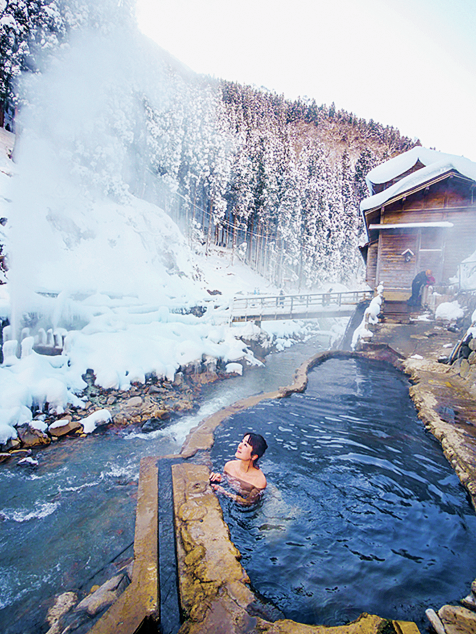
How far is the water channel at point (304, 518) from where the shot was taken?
247cm

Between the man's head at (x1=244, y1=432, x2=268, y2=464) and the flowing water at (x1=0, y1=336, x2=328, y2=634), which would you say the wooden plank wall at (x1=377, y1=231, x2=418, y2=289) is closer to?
the flowing water at (x1=0, y1=336, x2=328, y2=634)

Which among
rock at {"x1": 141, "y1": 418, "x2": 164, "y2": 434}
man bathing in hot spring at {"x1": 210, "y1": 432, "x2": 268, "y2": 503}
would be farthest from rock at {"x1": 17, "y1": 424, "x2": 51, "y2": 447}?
man bathing in hot spring at {"x1": 210, "y1": 432, "x2": 268, "y2": 503}

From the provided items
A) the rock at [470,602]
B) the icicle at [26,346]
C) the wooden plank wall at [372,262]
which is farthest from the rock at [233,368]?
the rock at [470,602]

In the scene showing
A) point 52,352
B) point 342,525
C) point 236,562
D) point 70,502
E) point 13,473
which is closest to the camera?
point 236,562

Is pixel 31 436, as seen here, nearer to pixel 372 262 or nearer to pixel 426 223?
pixel 426 223

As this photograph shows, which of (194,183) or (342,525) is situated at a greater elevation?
(194,183)

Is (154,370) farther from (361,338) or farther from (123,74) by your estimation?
(123,74)

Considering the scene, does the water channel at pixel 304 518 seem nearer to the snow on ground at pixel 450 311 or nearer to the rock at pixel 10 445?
the rock at pixel 10 445

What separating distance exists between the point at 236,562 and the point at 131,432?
221 inches

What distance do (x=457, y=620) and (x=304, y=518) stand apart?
1547mm

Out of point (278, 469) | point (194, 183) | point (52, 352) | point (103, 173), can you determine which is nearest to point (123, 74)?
point (103, 173)

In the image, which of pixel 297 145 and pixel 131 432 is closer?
pixel 131 432

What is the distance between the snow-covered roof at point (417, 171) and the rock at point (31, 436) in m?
17.2

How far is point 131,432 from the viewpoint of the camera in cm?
729
